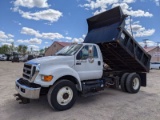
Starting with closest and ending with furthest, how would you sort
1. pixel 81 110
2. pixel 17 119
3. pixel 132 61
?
pixel 17 119
pixel 81 110
pixel 132 61

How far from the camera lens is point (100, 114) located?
5.16 meters

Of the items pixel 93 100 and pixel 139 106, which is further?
pixel 93 100

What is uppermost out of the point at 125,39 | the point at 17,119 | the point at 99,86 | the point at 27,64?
the point at 125,39

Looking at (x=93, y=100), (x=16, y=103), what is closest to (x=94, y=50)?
(x=93, y=100)

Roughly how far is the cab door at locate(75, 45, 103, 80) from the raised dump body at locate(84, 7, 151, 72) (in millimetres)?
913

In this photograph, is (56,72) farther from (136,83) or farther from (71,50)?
(136,83)

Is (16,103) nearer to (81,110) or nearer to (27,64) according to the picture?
(27,64)

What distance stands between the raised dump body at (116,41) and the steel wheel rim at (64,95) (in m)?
2.74

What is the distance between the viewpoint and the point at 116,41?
6.68 m

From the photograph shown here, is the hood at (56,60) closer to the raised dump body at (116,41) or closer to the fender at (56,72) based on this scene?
the fender at (56,72)

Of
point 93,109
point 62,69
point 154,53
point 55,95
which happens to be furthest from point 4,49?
point 93,109

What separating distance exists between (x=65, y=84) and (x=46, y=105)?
123 centimetres

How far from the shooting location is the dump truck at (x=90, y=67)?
5.28 m

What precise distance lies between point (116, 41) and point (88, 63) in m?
1.42
